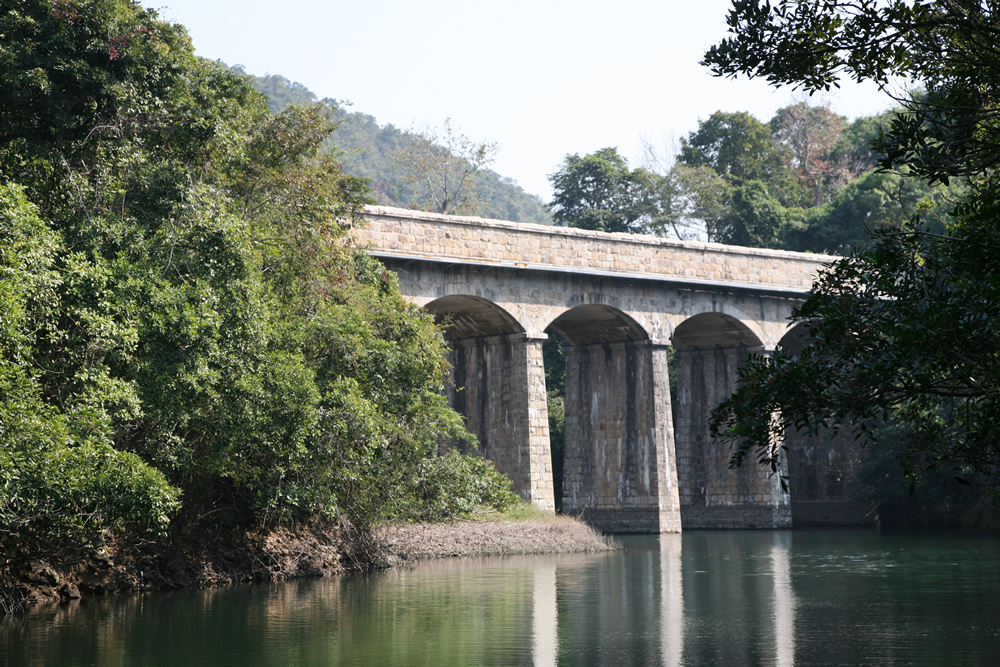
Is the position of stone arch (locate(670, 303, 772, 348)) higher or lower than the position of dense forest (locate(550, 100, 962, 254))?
lower

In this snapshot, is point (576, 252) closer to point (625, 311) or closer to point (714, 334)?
point (625, 311)

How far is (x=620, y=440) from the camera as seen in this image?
34938 mm

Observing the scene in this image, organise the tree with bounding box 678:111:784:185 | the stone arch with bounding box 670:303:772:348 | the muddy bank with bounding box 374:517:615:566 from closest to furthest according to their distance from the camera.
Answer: the muddy bank with bounding box 374:517:615:566
the stone arch with bounding box 670:303:772:348
the tree with bounding box 678:111:784:185

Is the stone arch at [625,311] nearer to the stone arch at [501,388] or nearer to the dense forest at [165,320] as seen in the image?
the stone arch at [501,388]

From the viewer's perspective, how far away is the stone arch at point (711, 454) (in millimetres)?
38469

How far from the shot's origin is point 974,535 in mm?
33000

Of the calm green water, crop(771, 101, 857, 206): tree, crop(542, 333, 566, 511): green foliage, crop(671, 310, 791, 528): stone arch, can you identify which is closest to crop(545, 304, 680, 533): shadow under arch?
crop(542, 333, 566, 511): green foliage

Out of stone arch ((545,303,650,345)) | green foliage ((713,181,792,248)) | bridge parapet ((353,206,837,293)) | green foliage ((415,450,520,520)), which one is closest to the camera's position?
green foliage ((415,450,520,520))

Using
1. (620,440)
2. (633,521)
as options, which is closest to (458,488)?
Answer: (620,440)

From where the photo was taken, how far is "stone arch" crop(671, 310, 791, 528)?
38469mm

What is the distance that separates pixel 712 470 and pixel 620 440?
5.93 metres

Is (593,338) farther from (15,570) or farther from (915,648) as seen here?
(915,648)

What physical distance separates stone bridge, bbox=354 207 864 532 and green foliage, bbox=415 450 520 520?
5.62 metres

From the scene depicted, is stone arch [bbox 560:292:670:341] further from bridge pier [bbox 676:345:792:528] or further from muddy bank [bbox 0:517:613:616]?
muddy bank [bbox 0:517:613:616]
